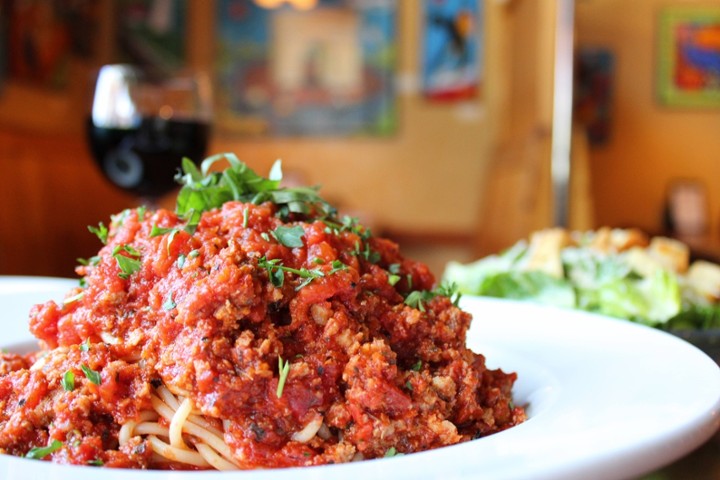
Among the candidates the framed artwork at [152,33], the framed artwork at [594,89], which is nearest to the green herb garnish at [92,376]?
the framed artwork at [152,33]

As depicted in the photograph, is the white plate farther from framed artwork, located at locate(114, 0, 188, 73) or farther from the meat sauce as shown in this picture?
framed artwork, located at locate(114, 0, 188, 73)

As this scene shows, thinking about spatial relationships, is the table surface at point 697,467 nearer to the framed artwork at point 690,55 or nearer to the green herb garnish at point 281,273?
the green herb garnish at point 281,273

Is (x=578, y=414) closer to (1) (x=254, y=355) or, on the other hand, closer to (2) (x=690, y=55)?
(1) (x=254, y=355)

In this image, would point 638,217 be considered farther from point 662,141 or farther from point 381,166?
point 381,166

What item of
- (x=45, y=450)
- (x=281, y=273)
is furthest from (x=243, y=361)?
(x=45, y=450)

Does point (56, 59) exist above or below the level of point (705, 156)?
above

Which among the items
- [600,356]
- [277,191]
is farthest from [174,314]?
[600,356]
